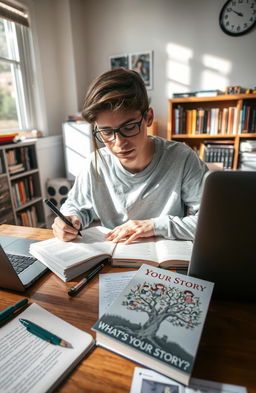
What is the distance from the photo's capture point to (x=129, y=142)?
0.90 m

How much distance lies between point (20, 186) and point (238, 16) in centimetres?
273

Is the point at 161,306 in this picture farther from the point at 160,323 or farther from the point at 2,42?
the point at 2,42

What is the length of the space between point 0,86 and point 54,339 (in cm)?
259

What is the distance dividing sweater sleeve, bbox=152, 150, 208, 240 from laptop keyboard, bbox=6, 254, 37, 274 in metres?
0.41

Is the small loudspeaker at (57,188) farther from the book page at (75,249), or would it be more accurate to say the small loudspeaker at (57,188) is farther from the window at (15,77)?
the book page at (75,249)

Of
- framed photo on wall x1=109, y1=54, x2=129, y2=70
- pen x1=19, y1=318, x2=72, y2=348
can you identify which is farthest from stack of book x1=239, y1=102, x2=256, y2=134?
pen x1=19, y1=318, x2=72, y2=348

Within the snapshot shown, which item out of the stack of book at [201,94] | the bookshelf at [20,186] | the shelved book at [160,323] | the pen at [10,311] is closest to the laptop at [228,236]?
the shelved book at [160,323]

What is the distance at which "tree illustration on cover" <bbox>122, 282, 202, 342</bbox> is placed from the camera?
418 mm

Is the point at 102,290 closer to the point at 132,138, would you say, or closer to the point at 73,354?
the point at 73,354

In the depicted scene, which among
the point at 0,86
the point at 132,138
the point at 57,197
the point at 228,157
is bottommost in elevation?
the point at 57,197

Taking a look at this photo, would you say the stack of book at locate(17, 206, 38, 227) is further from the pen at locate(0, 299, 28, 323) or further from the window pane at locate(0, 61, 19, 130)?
the pen at locate(0, 299, 28, 323)

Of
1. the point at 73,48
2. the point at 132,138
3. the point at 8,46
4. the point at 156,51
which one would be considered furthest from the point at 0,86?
the point at 132,138

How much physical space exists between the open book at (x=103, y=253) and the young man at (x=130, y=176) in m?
0.04

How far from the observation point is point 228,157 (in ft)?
8.31
